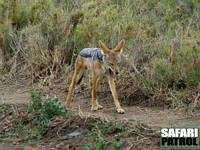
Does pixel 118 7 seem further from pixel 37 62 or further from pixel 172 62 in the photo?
pixel 172 62

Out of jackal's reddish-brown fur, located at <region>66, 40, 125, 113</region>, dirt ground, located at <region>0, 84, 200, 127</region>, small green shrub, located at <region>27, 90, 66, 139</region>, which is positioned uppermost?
jackal's reddish-brown fur, located at <region>66, 40, 125, 113</region>

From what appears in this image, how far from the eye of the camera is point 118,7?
12.9 m

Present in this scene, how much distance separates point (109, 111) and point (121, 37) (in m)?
2.63

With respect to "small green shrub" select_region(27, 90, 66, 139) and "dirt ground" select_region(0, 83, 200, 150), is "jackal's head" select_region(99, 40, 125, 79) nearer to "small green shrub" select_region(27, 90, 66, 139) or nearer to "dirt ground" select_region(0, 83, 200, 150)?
"dirt ground" select_region(0, 83, 200, 150)

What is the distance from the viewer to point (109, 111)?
9102 millimetres

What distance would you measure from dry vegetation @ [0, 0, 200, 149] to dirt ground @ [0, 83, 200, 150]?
27 centimetres

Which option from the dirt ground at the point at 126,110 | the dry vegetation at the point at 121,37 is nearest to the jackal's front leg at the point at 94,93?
the dirt ground at the point at 126,110

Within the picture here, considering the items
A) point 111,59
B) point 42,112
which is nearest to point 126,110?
point 111,59

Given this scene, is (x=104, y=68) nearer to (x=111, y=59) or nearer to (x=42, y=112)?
(x=111, y=59)

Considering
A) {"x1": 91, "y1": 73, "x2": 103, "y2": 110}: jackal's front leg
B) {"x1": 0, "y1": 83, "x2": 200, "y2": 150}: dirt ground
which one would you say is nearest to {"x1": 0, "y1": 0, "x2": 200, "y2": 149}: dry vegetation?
{"x1": 0, "y1": 83, "x2": 200, "y2": 150}: dirt ground

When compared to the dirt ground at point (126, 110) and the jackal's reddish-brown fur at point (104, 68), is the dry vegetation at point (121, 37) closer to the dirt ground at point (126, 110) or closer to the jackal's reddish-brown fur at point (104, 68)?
the dirt ground at point (126, 110)

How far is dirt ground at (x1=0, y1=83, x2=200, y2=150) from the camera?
8.14m

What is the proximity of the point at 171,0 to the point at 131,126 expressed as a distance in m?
6.76

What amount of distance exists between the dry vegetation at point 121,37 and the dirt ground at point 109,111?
27 centimetres
